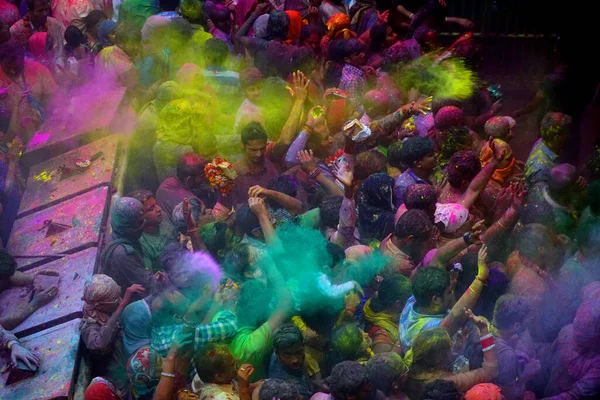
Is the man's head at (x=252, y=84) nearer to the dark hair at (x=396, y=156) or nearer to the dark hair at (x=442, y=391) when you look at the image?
the dark hair at (x=396, y=156)

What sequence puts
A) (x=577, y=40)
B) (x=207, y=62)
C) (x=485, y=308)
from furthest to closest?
(x=577, y=40)
(x=207, y=62)
(x=485, y=308)

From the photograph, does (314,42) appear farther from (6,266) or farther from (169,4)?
(6,266)

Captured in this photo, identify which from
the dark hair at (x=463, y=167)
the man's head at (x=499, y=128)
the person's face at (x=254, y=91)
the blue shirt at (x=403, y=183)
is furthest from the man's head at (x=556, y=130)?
the person's face at (x=254, y=91)

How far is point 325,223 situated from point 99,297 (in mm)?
1943

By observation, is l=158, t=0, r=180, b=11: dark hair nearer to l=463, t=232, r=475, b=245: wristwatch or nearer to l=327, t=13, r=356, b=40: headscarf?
l=327, t=13, r=356, b=40: headscarf

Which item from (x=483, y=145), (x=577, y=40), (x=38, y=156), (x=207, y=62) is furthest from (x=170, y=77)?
(x=577, y=40)

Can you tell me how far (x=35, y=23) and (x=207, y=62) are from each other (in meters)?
3.53

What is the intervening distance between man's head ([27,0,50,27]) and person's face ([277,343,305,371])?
24.6ft

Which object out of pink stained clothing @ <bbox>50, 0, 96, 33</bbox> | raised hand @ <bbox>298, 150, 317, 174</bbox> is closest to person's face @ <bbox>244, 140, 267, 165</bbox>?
raised hand @ <bbox>298, 150, 317, 174</bbox>

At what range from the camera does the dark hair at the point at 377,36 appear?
8.48 meters

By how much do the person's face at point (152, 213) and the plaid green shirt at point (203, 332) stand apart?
129 centimetres

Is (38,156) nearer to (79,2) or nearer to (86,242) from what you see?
(86,242)

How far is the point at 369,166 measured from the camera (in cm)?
615

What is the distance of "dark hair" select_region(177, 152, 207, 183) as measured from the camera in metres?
6.21
